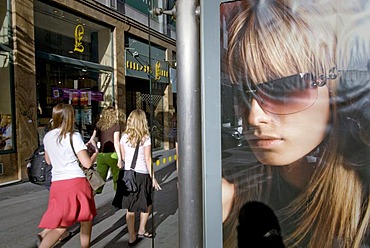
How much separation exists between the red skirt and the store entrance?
6.05m

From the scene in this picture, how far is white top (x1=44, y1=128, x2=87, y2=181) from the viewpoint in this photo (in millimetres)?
3307

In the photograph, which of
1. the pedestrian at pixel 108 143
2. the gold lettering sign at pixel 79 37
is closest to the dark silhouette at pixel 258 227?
the pedestrian at pixel 108 143

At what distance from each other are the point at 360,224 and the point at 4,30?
9480 millimetres

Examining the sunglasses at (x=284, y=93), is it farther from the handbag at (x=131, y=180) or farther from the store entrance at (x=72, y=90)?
the store entrance at (x=72, y=90)

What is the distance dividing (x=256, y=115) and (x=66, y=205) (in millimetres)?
2465

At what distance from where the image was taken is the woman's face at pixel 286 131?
4.63 ft

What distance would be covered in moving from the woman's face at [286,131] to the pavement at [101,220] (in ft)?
2.37

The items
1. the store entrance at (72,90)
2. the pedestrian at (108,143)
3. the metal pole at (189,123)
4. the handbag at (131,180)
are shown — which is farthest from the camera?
the store entrance at (72,90)

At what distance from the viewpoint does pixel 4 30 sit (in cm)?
858

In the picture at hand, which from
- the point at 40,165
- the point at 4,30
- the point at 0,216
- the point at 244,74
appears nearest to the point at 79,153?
the point at 40,165

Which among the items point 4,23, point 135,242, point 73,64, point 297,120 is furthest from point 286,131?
point 73,64

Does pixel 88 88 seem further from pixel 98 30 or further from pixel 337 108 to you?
pixel 337 108

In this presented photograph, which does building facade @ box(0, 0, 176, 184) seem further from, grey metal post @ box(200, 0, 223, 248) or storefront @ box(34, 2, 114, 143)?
grey metal post @ box(200, 0, 223, 248)

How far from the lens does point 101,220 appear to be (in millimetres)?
5434
